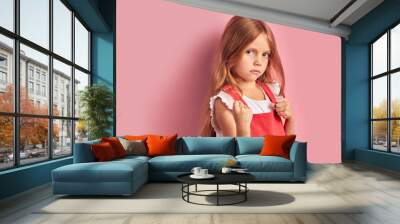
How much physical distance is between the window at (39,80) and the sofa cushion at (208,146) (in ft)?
7.40

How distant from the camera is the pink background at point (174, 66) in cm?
864

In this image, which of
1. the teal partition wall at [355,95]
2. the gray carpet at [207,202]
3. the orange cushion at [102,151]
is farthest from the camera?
the teal partition wall at [355,95]

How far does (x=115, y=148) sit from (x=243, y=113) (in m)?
3.63

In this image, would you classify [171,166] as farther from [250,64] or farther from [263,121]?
[250,64]

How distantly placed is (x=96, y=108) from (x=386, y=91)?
6.29 meters

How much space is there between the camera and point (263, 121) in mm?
8688

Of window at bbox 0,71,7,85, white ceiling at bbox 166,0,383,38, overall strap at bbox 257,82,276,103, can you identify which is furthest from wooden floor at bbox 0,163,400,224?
white ceiling at bbox 166,0,383,38

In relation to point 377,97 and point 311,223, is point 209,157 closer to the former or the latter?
point 311,223

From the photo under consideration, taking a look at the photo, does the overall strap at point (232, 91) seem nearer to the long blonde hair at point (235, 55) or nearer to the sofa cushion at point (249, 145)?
the long blonde hair at point (235, 55)

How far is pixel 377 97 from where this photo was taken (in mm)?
8797

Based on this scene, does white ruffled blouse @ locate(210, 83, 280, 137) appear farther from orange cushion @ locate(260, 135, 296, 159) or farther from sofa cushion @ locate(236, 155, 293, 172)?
sofa cushion @ locate(236, 155, 293, 172)

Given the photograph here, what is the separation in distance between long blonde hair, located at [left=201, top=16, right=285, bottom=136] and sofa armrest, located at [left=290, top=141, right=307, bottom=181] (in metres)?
2.97

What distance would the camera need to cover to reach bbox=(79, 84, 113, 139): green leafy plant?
7.51 meters

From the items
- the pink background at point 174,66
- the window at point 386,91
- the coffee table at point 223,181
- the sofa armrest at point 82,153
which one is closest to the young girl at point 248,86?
the pink background at point 174,66
